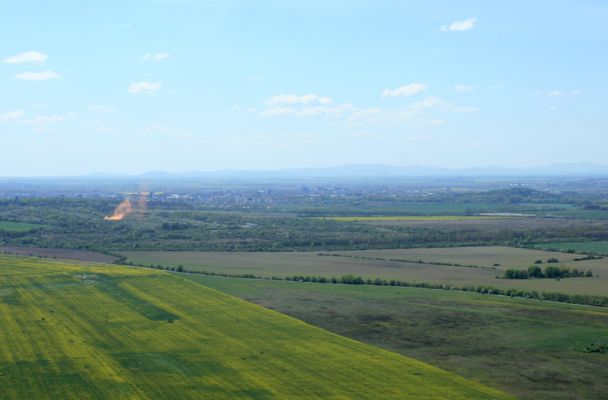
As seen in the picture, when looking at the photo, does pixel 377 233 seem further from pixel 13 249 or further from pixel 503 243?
pixel 13 249

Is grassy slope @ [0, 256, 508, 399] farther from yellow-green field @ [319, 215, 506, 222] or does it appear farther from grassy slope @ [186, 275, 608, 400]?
yellow-green field @ [319, 215, 506, 222]

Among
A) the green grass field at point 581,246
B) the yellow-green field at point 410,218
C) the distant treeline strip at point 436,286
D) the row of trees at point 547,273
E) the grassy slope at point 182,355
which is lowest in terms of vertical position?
the grassy slope at point 182,355

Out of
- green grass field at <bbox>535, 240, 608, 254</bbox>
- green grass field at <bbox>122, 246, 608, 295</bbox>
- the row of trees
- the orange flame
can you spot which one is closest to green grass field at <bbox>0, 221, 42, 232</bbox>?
the orange flame

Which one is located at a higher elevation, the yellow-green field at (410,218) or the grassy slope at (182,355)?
the yellow-green field at (410,218)

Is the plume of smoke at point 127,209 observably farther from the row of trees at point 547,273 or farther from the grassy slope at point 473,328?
the row of trees at point 547,273

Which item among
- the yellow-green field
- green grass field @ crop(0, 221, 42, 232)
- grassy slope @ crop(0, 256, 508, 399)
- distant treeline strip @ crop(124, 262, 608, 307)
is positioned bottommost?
grassy slope @ crop(0, 256, 508, 399)

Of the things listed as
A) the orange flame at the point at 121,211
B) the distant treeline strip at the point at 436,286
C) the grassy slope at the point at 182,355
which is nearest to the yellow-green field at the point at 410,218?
the orange flame at the point at 121,211
